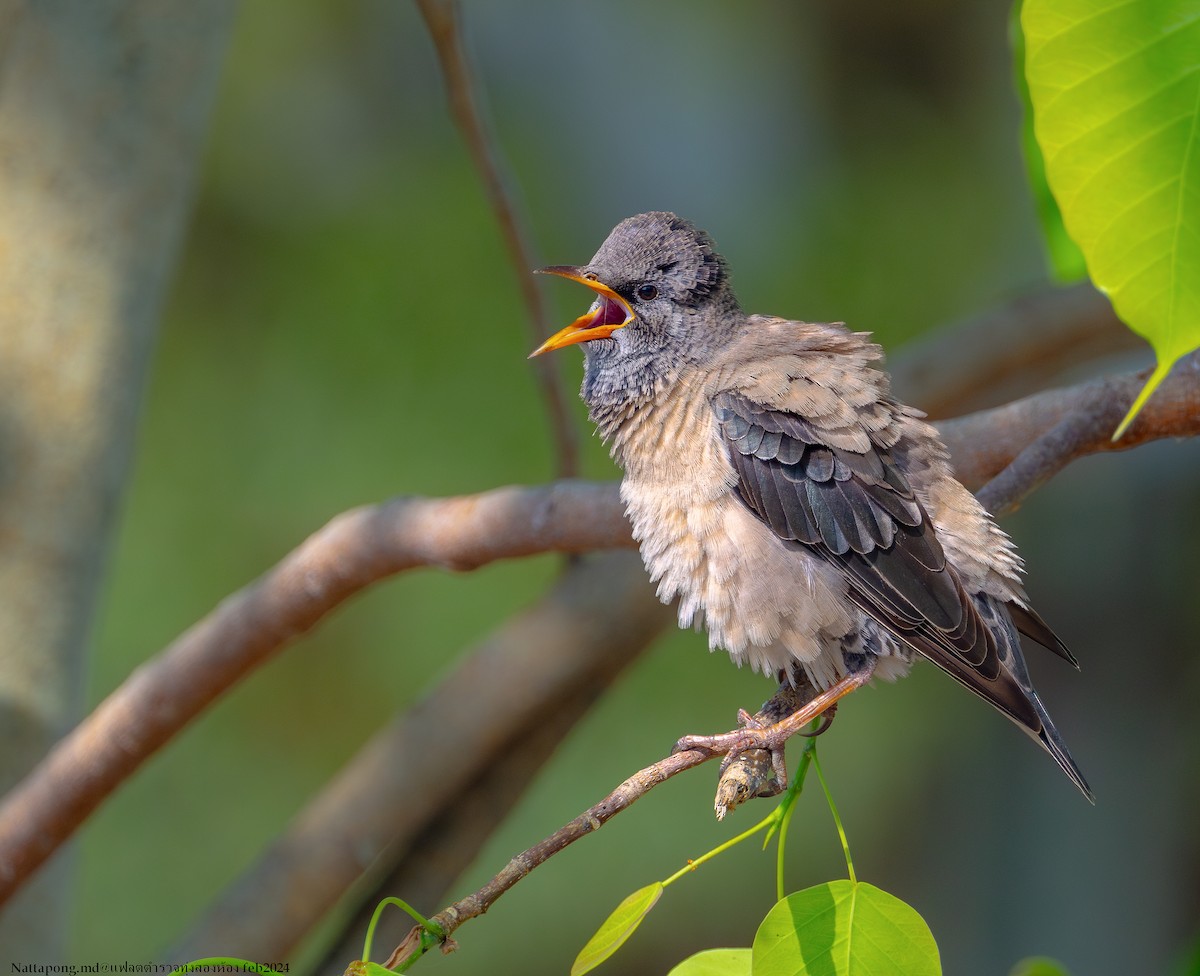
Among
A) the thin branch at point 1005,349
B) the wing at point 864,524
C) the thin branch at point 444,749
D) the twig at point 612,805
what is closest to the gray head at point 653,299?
the wing at point 864,524

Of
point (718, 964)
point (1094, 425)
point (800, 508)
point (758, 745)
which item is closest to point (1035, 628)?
point (1094, 425)

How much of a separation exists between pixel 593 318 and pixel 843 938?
1287 millimetres

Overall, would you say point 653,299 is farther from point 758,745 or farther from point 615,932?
point 615,932

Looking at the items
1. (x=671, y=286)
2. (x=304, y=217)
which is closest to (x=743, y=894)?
(x=304, y=217)

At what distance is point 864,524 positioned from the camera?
1.87 metres

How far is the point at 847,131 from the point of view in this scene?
22.6 ft

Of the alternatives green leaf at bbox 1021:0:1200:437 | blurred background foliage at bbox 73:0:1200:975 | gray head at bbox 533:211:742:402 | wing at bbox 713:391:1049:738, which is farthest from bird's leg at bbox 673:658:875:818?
blurred background foliage at bbox 73:0:1200:975

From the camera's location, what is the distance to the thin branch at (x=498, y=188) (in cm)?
244

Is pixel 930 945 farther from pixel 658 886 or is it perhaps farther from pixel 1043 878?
pixel 1043 878

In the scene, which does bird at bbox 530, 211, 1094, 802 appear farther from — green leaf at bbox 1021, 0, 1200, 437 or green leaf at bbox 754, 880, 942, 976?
green leaf at bbox 1021, 0, 1200, 437

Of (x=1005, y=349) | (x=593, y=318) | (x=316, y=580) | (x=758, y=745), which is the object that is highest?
(x=593, y=318)

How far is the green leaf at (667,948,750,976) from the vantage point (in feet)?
4.38

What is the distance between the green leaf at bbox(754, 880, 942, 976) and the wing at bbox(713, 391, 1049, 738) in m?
0.56

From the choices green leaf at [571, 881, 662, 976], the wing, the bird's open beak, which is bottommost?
green leaf at [571, 881, 662, 976]
